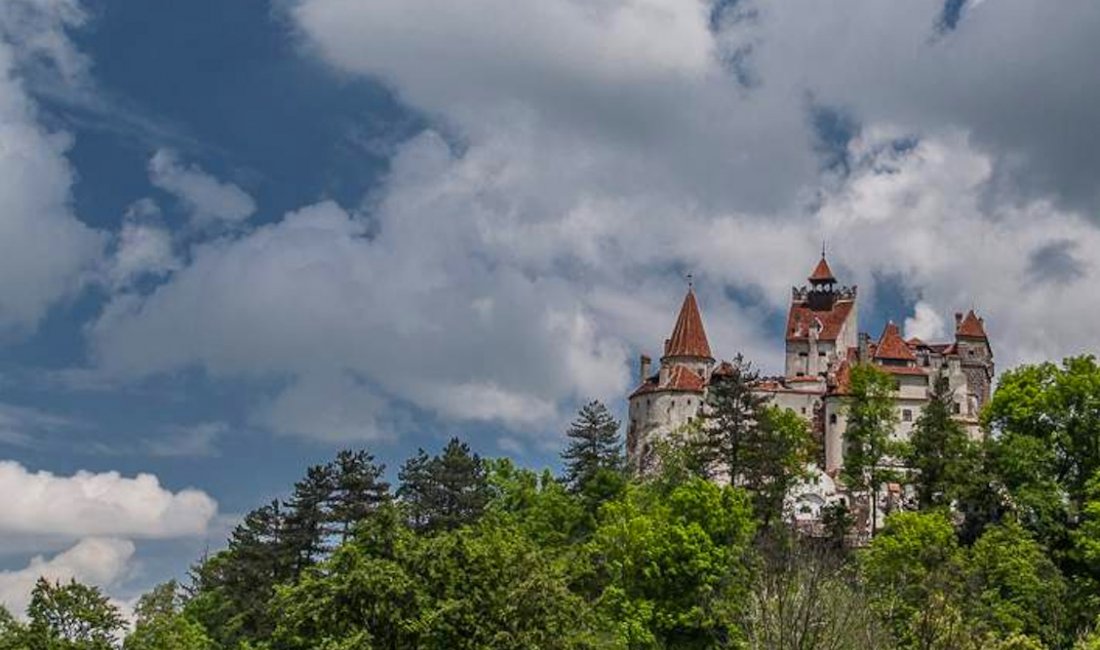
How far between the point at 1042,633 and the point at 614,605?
17.7 m

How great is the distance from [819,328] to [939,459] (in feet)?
133

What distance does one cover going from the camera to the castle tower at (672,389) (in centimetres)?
10619

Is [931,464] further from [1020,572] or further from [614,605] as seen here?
[614,605]

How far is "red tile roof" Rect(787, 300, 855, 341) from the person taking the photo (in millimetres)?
110125

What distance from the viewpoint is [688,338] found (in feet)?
360

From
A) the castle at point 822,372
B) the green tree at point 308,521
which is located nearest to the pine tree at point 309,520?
the green tree at point 308,521

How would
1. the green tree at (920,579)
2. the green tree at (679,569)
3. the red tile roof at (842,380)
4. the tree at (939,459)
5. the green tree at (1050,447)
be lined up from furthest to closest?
the red tile roof at (842,380), the tree at (939,459), the green tree at (1050,447), the green tree at (679,569), the green tree at (920,579)

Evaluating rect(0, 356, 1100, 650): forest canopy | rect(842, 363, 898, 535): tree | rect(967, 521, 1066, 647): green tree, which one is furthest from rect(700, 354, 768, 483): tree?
rect(967, 521, 1066, 647): green tree

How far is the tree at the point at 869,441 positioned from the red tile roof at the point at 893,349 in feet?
53.8

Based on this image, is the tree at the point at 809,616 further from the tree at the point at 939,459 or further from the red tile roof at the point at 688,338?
the red tile roof at the point at 688,338

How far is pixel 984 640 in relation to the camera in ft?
151

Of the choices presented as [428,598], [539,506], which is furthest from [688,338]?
[428,598]

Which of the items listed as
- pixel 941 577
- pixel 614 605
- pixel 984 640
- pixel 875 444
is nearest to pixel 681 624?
pixel 614 605

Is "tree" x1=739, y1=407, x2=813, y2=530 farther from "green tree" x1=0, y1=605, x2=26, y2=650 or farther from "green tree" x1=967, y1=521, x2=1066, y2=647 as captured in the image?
"green tree" x1=0, y1=605, x2=26, y2=650
